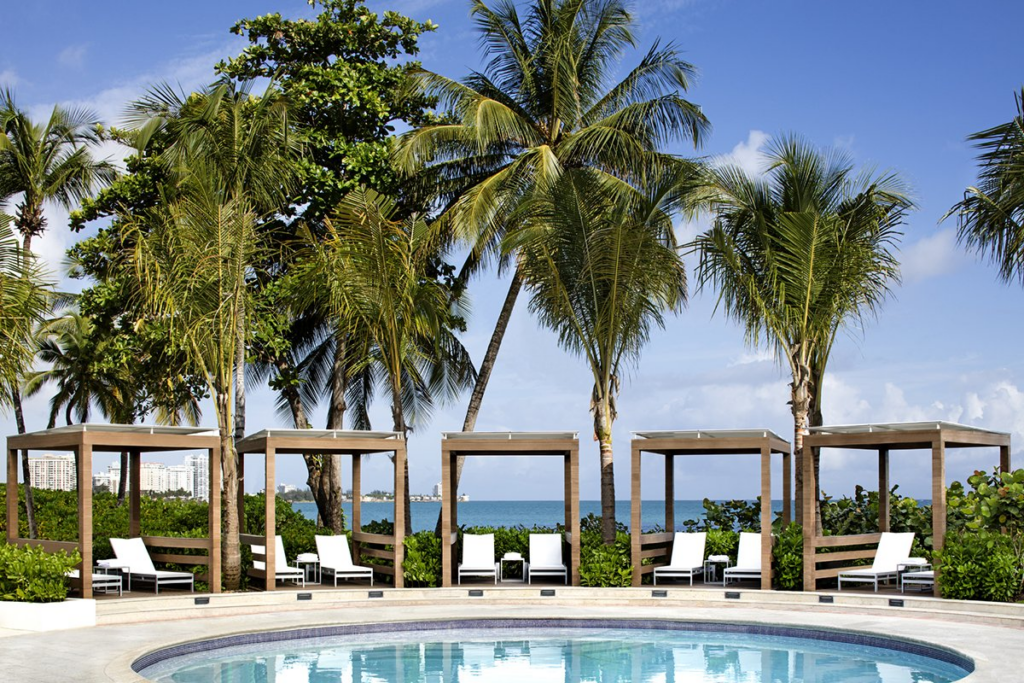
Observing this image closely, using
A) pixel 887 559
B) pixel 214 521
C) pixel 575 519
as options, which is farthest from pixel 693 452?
pixel 214 521

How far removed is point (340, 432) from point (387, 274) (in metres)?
2.91

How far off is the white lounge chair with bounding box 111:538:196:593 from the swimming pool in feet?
9.66

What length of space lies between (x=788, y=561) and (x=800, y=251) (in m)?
4.73

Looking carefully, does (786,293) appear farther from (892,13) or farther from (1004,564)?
(892,13)

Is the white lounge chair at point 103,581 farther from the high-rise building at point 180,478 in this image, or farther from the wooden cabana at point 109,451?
the high-rise building at point 180,478

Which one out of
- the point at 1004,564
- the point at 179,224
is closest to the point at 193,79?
the point at 179,224

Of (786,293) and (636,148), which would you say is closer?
(786,293)

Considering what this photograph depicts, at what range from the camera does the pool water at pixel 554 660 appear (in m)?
11.0

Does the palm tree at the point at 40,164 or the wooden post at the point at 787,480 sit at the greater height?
the palm tree at the point at 40,164

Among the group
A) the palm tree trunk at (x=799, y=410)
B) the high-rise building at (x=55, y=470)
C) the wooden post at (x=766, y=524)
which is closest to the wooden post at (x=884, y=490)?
the palm tree trunk at (x=799, y=410)

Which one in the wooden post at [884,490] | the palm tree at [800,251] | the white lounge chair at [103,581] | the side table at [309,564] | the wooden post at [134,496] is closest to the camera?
the white lounge chair at [103,581]

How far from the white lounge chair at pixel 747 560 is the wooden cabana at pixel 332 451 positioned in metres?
4.78

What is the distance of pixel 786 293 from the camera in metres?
17.4

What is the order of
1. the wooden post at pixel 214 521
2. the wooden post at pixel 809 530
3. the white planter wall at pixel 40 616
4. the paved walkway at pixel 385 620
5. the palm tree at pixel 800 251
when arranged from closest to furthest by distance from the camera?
the paved walkway at pixel 385 620
the white planter wall at pixel 40 616
the wooden post at pixel 214 521
the wooden post at pixel 809 530
the palm tree at pixel 800 251
